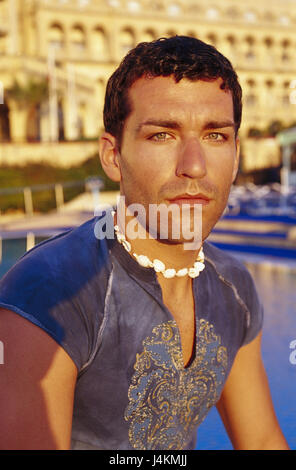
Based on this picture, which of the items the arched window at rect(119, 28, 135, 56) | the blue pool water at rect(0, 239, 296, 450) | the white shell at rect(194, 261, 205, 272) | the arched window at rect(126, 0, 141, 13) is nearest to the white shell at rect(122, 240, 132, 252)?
the white shell at rect(194, 261, 205, 272)

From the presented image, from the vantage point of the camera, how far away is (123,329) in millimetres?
1541

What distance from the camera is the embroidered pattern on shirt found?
1.58 m

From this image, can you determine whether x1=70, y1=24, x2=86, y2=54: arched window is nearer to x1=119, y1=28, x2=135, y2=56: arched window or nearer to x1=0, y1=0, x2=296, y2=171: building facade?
x1=0, y1=0, x2=296, y2=171: building facade

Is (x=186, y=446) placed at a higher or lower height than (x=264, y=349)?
higher

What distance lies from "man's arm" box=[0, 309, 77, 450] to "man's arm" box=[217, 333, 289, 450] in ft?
2.57

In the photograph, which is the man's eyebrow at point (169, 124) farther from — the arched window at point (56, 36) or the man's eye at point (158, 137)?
the arched window at point (56, 36)

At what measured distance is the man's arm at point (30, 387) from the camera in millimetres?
1318

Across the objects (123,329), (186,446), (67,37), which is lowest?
(186,446)

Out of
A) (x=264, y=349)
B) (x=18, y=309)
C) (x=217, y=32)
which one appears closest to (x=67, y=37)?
(x=217, y=32)

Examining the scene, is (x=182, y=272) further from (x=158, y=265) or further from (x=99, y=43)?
(x=99, y=43)

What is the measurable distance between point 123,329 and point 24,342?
0.31 m

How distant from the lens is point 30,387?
1.34 m

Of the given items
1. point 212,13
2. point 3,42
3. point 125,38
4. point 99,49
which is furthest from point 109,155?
point 212,13

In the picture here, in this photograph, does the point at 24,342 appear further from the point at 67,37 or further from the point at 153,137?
the point at 67,37
